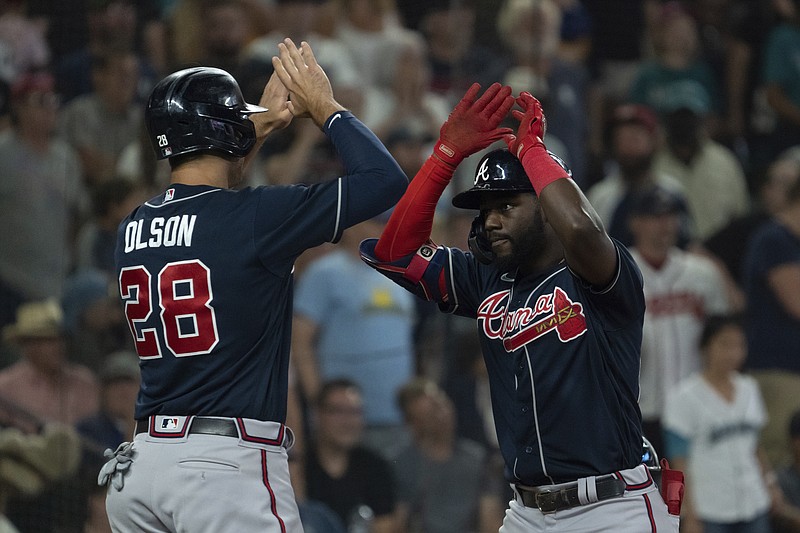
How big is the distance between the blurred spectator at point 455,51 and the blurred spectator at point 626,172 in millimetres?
939

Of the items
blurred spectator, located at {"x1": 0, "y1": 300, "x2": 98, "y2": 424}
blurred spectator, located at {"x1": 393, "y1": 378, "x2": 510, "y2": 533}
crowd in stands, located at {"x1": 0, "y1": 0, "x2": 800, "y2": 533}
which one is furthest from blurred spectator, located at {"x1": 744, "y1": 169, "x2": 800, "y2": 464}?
blurred spectator, located at {"x1": 0, "y1": 300, "x2": 98, "y2": 424}

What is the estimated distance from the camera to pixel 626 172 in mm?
7801

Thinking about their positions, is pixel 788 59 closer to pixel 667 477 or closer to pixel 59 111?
pixel 59 111

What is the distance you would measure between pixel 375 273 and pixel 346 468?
112cm

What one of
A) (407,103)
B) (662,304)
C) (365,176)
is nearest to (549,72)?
(407,103)

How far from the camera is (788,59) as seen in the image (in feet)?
29.3

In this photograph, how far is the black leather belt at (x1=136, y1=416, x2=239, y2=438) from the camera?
132 inches

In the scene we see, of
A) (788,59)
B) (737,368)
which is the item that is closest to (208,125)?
(737,368)

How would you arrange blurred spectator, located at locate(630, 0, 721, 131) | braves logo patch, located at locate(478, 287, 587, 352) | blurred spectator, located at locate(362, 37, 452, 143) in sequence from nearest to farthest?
braves logo patch, located at locate(478, 287, 587, 352)
blurred spectator, located at locate(362, 37, 452, 143)
blurred spectator, located at locate(630, 0, 721, 131)

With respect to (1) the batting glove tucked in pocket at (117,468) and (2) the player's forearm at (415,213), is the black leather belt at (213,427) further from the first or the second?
(2) the player's forearm at (415,213)

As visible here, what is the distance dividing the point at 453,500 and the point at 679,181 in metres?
2.64

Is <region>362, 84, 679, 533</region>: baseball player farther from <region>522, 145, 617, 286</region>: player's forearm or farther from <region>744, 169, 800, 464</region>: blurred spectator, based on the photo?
<region>744, 169, 800, 464</region>: blurred spectator

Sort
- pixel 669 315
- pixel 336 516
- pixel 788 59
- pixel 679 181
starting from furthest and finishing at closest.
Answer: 1. pixel 788 59
2. pixel 679 181
3. pixel 669 315
4. pixel 336 516

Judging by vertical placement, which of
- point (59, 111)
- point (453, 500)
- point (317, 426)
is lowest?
point (453, 500)
